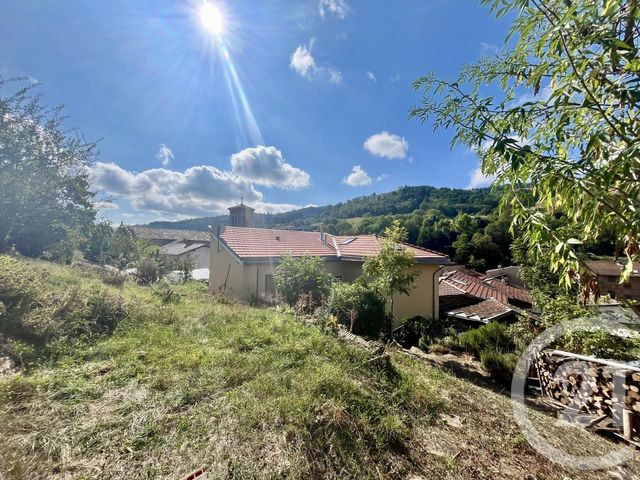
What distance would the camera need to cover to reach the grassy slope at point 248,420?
226 cm

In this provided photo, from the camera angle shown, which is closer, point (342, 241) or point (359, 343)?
point (359, 343)

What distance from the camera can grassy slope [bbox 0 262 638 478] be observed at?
226 centimetres

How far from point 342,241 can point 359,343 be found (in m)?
12.7

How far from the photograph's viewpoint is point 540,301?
7.64 meters

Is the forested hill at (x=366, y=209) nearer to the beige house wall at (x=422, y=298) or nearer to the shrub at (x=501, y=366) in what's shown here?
the beige house wall at (x=422, y=298)

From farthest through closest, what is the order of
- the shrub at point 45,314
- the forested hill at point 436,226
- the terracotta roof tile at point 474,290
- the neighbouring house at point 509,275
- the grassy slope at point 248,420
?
the forested hill at point 436,226 < the neighbouring house at point 509,275 < the terracotta roof tile at point 474,290 < the shrub at point 45,314 < the grassy slope at point 248,420

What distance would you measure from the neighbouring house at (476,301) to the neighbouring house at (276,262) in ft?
6.52

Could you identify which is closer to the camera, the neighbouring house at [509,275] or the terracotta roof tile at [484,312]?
the terracotta roof tile at [484,312]

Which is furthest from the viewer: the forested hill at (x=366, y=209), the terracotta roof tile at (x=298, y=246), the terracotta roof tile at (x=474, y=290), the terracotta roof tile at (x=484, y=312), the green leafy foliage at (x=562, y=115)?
the forested hill at (x=366, y=209)

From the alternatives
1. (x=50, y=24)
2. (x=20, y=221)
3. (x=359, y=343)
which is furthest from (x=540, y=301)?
(x=20, y=221)

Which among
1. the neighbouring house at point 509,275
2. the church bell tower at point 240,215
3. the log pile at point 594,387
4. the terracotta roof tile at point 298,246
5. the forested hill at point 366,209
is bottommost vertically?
the neighbouring house at point 509,275

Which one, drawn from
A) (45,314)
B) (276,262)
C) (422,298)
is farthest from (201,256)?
(45,314)

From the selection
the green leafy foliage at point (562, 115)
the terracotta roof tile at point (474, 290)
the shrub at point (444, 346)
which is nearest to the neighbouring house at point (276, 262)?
the shrub at point (444, 346)

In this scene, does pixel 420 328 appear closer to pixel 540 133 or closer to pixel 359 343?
pixel 359 343
